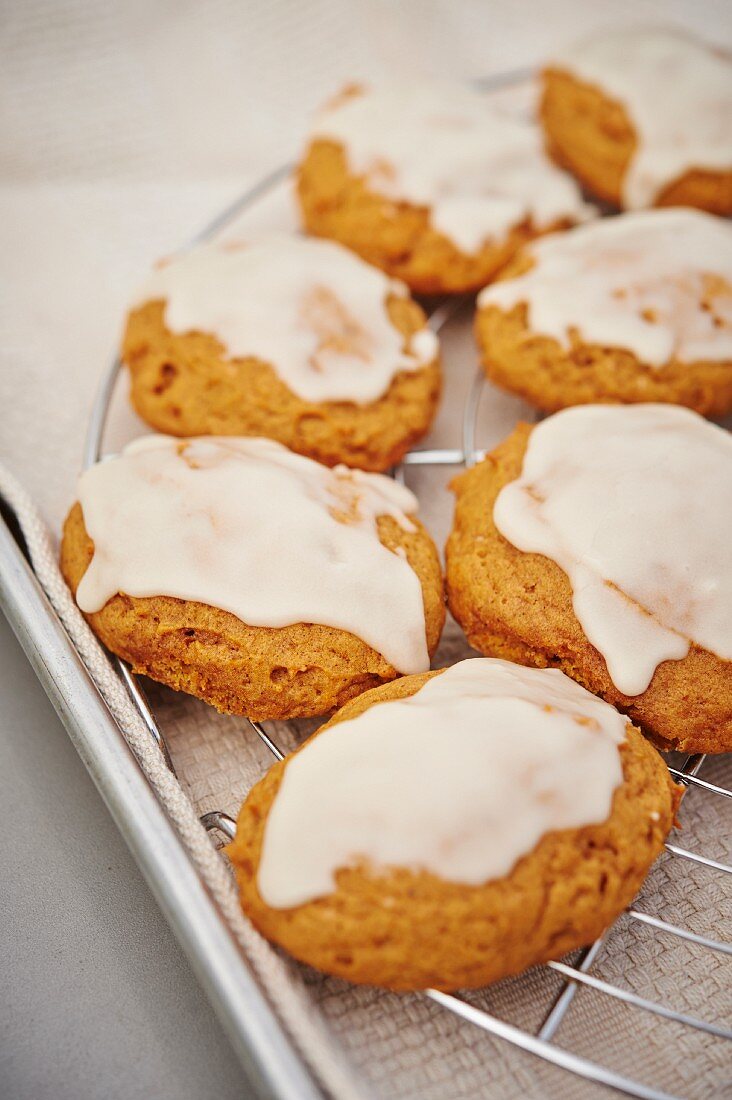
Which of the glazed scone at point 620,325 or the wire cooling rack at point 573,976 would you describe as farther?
the glazed scone at point 620,325

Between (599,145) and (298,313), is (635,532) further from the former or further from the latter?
(599,145)

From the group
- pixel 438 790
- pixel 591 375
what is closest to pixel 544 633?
pixel 438 790

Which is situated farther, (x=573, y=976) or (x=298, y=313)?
(x=298, y=313)

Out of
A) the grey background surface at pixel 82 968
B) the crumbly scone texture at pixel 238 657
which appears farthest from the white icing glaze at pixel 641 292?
the grey background surface at pixel 82 968

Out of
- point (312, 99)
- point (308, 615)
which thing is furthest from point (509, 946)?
point (312, 99)

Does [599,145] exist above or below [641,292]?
above

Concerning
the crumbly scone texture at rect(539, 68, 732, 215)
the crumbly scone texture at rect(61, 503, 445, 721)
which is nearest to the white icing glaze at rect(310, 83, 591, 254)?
the crumbly scone texture at rect(539, 68, 732, 215)

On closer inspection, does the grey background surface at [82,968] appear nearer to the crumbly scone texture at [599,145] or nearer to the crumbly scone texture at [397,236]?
the crumbly scone texture at [397,236]
